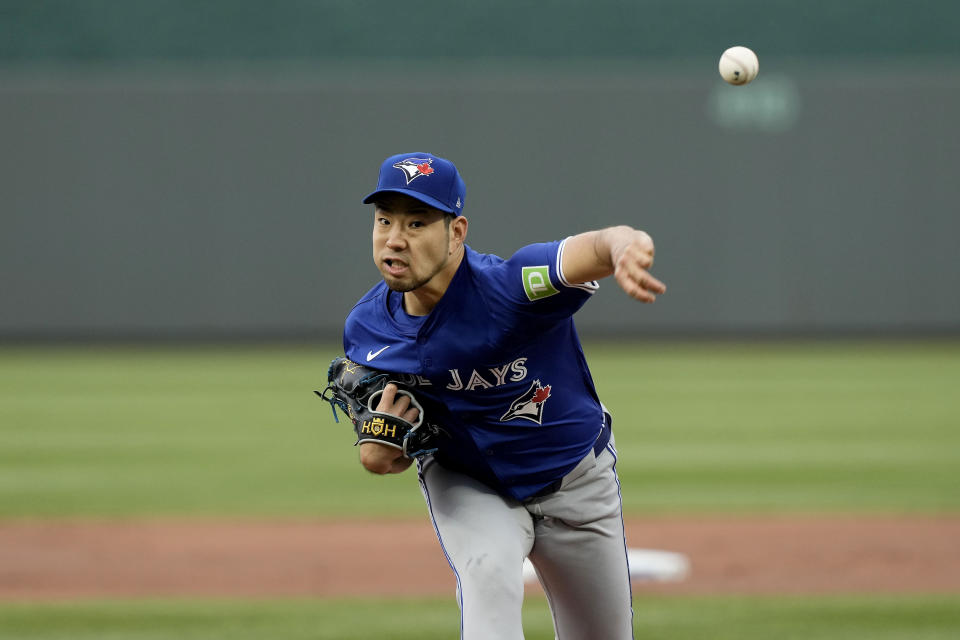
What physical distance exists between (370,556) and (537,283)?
4107mm

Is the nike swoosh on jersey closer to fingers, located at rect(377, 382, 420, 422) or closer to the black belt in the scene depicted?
fingers, located at rect(377, 382, 420, 422)

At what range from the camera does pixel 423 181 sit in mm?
3959

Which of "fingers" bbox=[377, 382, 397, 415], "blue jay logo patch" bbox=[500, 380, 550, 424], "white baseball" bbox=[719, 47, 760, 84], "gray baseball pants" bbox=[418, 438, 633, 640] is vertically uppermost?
"white baseball" bbox=[719, 47, 760, 84]

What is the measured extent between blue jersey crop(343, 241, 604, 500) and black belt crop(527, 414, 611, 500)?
19mm

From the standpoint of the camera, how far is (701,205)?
20516mm

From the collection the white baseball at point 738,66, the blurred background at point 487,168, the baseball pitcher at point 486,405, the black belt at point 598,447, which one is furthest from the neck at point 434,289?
the blurred background at point 487,168

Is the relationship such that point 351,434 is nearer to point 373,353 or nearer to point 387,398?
point 373,353

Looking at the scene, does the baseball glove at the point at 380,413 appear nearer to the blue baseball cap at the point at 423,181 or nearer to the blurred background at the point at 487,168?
the blue baseball cap at the point at 423,181

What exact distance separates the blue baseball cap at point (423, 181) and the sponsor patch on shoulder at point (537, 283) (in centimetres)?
32

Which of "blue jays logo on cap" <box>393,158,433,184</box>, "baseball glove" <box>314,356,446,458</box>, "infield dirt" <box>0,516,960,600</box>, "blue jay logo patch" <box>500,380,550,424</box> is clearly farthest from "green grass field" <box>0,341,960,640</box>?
"blue jays logo on cap" <box>393,158,433,184</box>

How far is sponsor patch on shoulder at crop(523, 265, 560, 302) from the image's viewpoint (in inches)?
151

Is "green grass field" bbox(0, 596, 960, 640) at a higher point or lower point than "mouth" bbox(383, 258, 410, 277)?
lower

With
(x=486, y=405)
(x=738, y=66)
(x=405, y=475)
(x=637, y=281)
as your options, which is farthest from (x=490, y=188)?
(x=637, y=281)

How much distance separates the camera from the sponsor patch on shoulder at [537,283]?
3848 mm
